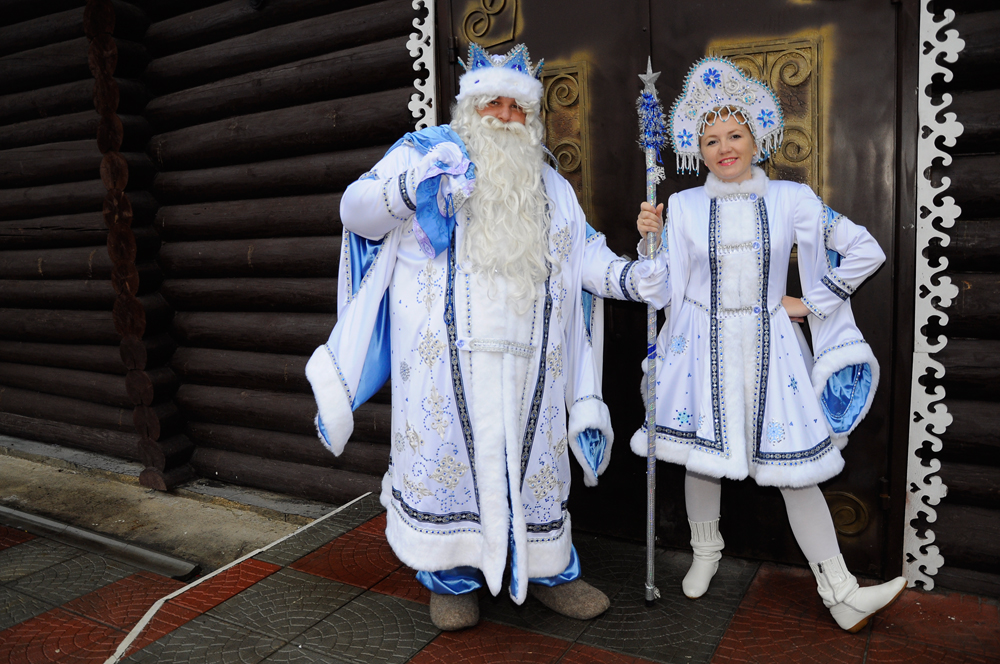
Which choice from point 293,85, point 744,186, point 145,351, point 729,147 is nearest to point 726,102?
point 729,147

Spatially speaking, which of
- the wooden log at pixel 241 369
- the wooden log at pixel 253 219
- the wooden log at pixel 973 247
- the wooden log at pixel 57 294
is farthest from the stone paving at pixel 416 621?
→ the wooden log at pixel 57 294

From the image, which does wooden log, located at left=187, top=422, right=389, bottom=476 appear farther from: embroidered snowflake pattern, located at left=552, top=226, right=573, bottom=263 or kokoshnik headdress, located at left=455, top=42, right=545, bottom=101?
kokoshnik headdress, located at left=455, top=42, right=545, bottom=101

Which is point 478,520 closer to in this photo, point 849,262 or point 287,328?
point 849,262

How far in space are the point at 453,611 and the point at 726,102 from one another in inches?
90.1

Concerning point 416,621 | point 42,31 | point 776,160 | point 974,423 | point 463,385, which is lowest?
point 416,621

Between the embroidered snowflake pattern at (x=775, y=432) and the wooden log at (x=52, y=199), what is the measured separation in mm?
5009

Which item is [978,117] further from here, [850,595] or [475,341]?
[475,341]

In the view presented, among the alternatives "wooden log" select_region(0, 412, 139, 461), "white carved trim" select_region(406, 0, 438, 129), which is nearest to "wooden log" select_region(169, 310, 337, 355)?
"wooden log" select_region(0, 412, 139, 461)

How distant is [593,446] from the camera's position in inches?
121

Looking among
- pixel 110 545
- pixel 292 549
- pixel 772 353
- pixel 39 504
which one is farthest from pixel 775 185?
pixel 39 504

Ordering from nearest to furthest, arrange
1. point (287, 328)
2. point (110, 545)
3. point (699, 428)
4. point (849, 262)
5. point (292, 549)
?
point (849, 262)
point (699, 428)
point (292, 549)
point (110, 545)
point (287, 328)

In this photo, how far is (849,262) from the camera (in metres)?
2.79

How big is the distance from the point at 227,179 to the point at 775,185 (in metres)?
3.52

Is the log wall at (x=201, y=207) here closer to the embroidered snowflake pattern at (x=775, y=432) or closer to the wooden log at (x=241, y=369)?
the wooden log at (x=241, y=369)
